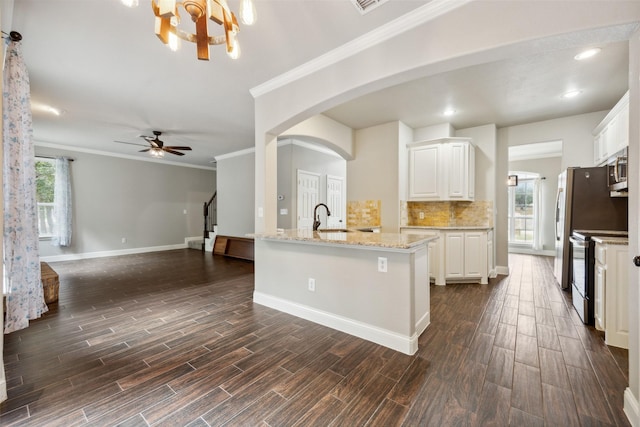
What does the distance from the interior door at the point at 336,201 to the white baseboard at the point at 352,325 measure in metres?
3.80

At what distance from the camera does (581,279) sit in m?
2.97

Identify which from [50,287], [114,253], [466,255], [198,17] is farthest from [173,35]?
[114,253]

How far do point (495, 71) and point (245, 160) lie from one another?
595 cm

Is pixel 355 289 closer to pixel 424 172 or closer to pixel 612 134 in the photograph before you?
pixel 424 172

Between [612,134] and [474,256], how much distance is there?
230 centimetres

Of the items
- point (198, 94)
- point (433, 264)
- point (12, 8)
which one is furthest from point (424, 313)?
point (12, 8)

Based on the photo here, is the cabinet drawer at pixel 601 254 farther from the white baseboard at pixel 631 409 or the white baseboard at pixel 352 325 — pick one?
the white baseboard at pixel 352 325

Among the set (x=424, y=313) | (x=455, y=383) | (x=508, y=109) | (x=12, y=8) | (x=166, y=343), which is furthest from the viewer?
(x=508, y=109)

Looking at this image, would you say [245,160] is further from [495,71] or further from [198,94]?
[495,71]

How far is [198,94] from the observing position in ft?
12.0

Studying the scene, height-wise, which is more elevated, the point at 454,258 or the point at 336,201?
the point at 336,201

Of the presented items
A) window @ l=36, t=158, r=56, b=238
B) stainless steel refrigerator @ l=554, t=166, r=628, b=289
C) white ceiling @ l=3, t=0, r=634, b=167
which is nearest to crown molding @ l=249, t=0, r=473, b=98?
white ceiling @ l=3, t=0, r=634, b=167

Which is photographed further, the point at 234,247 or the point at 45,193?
the point at 234,247

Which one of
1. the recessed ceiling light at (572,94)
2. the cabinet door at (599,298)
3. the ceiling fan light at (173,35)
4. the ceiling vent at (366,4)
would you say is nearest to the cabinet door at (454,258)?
the cabinet door at (599,298)
